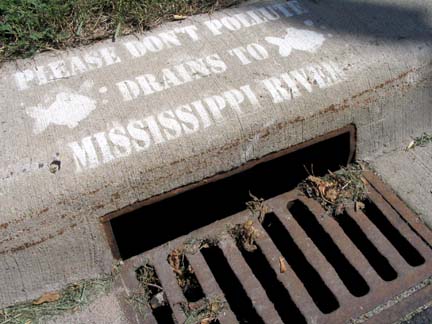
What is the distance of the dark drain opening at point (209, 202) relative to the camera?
2.20 metres

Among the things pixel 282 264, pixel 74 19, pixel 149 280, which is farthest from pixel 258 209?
pixel 74 19

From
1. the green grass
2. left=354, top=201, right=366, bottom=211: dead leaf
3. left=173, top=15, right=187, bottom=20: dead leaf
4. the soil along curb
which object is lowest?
left=354, top=201, right=366, bottom=211: dead leaf

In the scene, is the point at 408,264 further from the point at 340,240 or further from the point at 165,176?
the point at 165,176

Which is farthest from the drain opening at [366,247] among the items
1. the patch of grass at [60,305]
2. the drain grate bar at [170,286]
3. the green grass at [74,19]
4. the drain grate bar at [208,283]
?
the green grass at [74,19]

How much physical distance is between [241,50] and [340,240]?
77 centimetres

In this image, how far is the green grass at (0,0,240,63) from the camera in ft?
7.03

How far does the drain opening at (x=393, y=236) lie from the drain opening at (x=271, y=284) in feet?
1.31

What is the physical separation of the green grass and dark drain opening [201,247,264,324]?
3.11 feet

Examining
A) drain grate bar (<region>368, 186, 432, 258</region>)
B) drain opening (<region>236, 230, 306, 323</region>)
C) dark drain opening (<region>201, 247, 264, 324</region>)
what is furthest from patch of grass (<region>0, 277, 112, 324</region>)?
drain grate bar (<region>368, 186, 432, 258</region>)

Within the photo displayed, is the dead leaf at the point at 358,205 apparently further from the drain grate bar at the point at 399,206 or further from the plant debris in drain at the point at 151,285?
the plant debris in drain at the point at 151,285

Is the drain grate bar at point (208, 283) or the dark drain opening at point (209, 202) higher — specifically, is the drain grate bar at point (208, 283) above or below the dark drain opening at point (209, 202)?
below

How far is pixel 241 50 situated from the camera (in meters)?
2.01

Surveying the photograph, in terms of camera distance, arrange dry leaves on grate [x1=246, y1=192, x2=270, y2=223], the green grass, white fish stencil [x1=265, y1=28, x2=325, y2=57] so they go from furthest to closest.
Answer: the green grass < white fish stencil [x1=265, y1=28, x2=325, y2=57] < dry leaves on grate [x1=246, y1=192, x2=270, y2=223]

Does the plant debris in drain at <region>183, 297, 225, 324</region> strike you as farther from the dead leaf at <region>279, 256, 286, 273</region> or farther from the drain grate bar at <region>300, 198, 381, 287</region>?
the drain grate bar at <region>300, 198, 381, 287</region>
